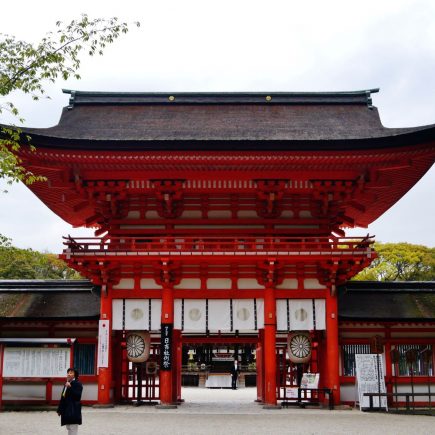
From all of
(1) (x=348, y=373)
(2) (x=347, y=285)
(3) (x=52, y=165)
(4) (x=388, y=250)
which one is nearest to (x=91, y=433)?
(3) (x=52, y=165)

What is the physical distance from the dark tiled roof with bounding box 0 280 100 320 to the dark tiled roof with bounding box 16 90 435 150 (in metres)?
5.53

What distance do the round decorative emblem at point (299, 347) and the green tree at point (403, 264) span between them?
4268cm

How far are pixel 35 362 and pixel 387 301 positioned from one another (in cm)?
1194

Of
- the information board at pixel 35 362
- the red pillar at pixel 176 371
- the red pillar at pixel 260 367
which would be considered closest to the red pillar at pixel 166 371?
the red pillar at pixel 176 371

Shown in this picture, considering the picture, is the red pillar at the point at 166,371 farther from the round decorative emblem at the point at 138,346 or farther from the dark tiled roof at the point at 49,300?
the dark tiled roof at the point at 49,300

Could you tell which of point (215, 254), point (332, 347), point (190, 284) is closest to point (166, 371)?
point (190, 284)

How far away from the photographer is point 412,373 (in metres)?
20.2

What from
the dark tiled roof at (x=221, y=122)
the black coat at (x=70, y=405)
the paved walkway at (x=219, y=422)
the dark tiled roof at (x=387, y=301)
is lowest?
the paved walkway at (x=219, y=422)

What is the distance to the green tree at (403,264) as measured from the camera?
205 feet

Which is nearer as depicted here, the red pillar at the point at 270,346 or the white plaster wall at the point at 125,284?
the red pillar at the point at 270,346

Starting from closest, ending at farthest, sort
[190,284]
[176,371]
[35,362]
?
[35,362] < [190,284] < [176,371]

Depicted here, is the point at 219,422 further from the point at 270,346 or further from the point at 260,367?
the point at 260,367

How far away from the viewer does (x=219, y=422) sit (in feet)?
54.0

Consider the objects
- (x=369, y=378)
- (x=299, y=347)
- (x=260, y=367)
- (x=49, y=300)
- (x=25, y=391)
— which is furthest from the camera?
(x=260, y=367)
